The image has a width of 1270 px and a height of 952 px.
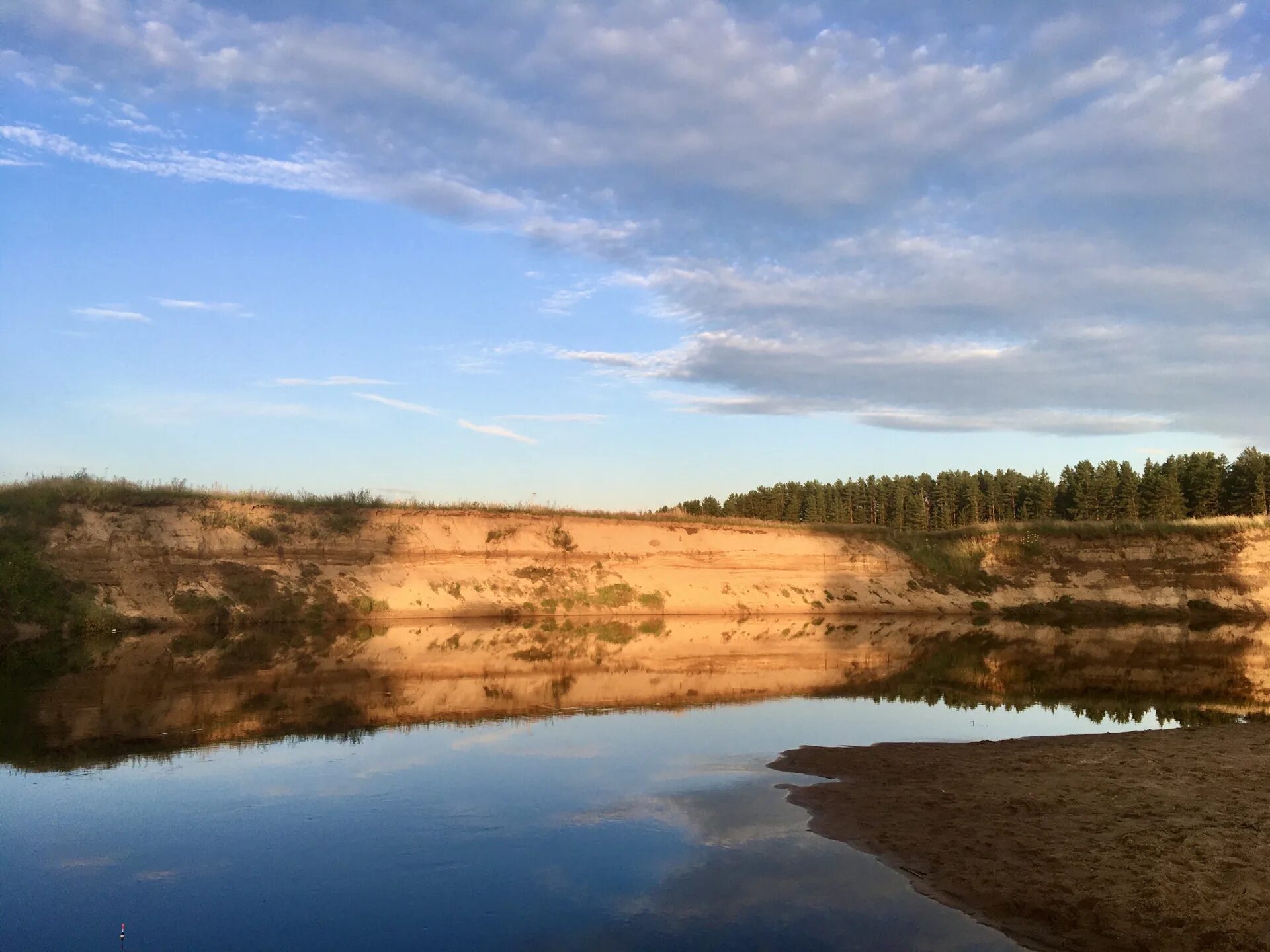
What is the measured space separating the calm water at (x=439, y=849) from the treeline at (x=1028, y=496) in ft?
161

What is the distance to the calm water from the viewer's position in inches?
256

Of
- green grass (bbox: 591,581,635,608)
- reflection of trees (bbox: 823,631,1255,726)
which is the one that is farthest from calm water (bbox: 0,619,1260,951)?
green grass (bbox: 591,581,635,608)

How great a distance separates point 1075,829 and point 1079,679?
14.9 meters

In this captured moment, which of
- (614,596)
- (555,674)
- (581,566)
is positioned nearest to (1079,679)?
(555,674)

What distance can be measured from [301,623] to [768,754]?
22.2 m

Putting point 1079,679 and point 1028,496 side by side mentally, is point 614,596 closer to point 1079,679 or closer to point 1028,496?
point 1079,679

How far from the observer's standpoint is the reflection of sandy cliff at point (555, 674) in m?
14.9

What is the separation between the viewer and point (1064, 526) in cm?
4731

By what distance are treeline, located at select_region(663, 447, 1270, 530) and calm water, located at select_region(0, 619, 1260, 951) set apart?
49.0 metres

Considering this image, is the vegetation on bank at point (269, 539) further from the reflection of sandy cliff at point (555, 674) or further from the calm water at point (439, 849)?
the calm water at point (439, 849)

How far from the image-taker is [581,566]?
37.9m

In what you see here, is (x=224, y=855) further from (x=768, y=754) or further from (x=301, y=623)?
(x=301, y=623)

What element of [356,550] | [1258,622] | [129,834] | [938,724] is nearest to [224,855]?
[129,834]

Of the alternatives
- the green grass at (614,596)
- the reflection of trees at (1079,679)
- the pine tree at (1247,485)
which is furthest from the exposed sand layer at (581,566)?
the pine tree at (1247,485)
